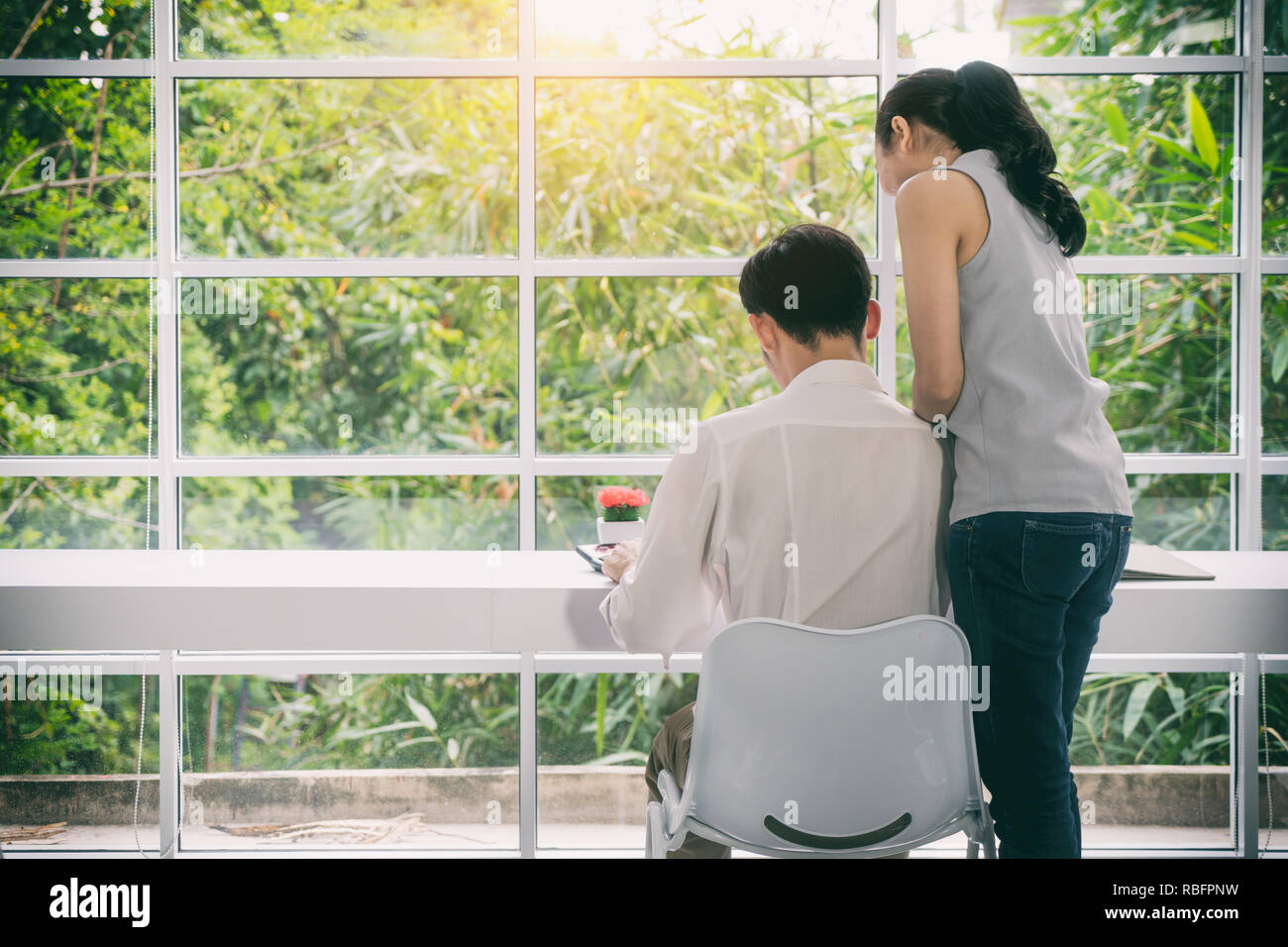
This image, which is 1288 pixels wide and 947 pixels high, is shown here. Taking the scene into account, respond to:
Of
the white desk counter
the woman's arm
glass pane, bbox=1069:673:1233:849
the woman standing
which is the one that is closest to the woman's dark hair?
the woman standing

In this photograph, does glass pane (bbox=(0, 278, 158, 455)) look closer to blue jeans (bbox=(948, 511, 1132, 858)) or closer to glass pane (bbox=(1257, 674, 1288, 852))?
blue jeans (bbox=(948, 511, 1132, 858))

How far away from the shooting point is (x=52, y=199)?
8.13 feet

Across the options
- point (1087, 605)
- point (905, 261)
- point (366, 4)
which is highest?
point (366, 4)

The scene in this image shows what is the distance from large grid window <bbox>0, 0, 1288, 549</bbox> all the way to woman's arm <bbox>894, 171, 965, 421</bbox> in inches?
41.0

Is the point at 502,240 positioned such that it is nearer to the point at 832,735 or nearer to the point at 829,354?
the point at 829,354

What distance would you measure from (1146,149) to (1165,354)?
1.71ft

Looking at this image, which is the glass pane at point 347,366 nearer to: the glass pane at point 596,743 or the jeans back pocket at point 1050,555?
the glass pane at point 596,743

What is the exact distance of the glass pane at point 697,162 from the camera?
8.05 feet

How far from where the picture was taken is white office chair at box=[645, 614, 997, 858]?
4.13 ft

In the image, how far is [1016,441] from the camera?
1.40 m
